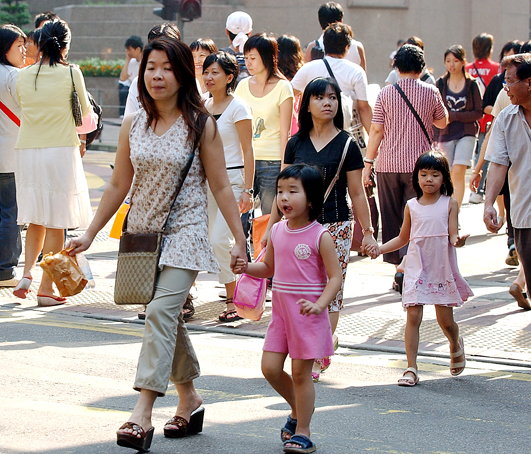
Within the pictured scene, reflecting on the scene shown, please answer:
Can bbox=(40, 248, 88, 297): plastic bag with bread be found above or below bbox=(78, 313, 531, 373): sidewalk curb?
above

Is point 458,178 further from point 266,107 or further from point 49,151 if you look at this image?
point 49,151

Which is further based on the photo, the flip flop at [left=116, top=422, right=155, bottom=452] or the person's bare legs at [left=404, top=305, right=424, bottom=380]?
the person's bare legs at [left=404, top=305, right=424, bottom=380]

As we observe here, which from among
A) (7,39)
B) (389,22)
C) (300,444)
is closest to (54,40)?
(7,39)

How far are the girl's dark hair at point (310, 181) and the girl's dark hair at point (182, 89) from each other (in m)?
0.48

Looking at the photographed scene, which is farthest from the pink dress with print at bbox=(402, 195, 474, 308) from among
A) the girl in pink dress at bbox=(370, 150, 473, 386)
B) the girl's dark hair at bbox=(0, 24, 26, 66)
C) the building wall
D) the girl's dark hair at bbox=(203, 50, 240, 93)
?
the building wall

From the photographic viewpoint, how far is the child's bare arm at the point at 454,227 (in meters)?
5.56

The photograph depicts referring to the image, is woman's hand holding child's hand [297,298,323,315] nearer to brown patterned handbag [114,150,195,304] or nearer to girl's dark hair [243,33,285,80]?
brown patterned handbag [114,150,195,304]

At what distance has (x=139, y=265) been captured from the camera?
4242 millimetres

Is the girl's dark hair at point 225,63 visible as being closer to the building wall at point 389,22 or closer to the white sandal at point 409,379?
the white sandal at point 409,379

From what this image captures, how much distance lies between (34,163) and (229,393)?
3.28 m

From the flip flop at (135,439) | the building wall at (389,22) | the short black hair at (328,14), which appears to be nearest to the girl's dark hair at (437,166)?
the flip flop at (135,439)

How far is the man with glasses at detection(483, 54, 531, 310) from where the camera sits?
227 inches

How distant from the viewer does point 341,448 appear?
423cm

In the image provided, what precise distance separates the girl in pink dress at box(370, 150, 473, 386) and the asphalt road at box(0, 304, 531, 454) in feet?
0.87
